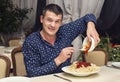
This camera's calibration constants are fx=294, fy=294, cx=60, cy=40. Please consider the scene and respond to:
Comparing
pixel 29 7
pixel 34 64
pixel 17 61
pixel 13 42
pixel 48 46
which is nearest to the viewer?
Answer: pixel 34 64

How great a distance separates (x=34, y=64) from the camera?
2566 mm

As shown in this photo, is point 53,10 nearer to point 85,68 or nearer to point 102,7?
point 85,68

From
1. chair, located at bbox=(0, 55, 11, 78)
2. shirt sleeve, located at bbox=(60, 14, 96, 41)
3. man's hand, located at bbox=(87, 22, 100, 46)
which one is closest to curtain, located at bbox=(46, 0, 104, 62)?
shirt sleeve, located at bbox=(60, 14, 96, 41)

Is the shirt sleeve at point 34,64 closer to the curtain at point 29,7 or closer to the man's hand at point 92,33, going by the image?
the man's hand at point 92,33

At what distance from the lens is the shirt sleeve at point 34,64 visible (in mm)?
2523

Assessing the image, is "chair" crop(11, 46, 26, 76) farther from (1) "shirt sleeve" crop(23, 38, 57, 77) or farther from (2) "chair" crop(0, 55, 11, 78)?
(1) "shirt sleeve" crop(23, 38, 57, 77)

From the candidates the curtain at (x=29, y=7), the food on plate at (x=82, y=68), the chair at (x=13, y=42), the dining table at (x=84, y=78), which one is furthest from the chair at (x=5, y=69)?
the curtain at (x=29, y=7)

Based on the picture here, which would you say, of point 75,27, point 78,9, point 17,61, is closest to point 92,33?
point 75,27

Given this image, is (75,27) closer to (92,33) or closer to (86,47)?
(92,33)

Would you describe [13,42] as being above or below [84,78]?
below

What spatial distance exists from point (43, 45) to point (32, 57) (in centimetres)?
17

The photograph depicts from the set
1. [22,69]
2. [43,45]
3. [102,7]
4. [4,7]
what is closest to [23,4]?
[4,7]

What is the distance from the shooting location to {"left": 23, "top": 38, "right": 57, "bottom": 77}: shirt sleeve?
252 cm

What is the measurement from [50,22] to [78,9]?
2.44 meters
